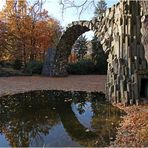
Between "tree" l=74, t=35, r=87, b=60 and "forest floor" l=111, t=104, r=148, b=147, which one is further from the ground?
"tree" l=74, t=35, r=87, b=60

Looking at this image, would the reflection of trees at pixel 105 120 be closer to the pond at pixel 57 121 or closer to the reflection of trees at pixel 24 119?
the pond at pixel 57 121

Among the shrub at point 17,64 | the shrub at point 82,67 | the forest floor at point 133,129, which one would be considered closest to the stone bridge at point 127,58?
the forest floor at point 133,129

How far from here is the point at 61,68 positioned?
2098cm

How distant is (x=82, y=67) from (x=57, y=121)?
50.6 ft

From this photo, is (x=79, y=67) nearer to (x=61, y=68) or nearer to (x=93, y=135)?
(x=61, y=68)

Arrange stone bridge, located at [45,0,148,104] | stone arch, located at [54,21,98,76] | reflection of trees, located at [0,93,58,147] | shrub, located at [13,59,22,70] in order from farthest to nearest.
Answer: shrub, located at [13,59,22,70]
stone arch, located at [54,21,98,76]
stone bridge, located at [45,0,148,104]
reflection of trees, located at [0,93,58,147]

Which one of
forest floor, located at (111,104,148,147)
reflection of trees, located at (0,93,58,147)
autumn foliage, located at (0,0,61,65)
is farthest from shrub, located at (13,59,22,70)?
forest floor, located at (111,104,148,147)

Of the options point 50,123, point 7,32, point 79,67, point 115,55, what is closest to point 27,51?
point 7,32

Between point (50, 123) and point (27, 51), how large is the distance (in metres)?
19.6

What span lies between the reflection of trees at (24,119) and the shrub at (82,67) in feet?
37.2

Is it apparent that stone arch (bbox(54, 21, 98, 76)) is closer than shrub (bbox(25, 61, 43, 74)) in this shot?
Yes

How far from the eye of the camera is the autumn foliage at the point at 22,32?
82.8 ft

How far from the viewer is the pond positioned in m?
6.69

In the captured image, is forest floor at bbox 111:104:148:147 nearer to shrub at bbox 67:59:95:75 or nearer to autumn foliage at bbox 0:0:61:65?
shrub at bbox 67:59:95:75
